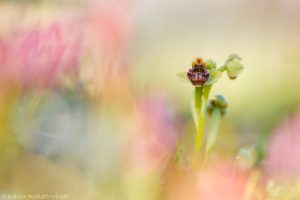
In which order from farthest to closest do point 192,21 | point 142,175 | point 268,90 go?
point 192,21
point 268,90
point 142,175

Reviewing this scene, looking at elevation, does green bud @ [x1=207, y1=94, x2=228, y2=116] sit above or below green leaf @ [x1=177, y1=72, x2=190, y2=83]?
below

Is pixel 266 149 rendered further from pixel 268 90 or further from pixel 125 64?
pixel 268 90

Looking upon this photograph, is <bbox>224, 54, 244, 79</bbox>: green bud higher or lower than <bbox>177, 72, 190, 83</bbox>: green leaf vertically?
higher

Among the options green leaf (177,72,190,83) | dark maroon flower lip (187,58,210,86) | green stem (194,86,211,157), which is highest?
dark maroon flower lip (187,58,210,86)

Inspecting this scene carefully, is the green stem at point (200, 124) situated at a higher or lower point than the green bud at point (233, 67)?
lower

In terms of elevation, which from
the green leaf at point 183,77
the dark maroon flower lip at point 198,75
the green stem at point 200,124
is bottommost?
the green stem at point 200,124

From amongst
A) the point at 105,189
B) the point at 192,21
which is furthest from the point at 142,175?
the point at 192,21

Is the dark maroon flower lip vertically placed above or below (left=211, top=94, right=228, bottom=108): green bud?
above

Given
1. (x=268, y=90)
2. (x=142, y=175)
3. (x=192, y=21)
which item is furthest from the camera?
(x=192, y=21)
